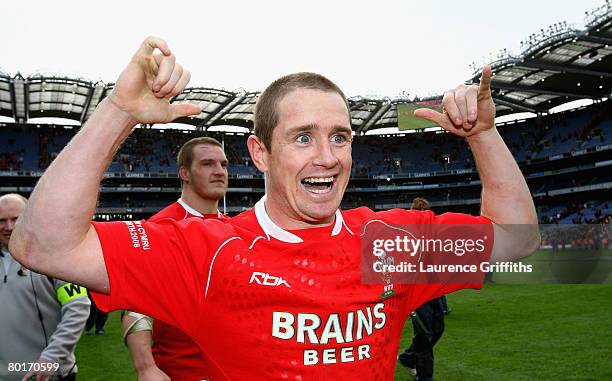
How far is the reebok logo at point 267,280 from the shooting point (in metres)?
1.94

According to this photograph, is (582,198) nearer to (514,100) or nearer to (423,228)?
(514,100)

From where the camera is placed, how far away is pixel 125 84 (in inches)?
66.9

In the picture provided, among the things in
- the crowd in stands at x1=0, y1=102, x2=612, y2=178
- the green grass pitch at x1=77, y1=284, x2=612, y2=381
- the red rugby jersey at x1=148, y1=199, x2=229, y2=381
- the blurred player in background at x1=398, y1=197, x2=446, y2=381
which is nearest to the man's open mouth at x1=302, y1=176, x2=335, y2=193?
the red rugby jersey at x1=148, y1=199, x2=229, y2=381

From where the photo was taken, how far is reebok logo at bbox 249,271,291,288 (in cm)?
194

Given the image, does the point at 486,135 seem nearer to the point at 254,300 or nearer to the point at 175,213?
the point at 254,300

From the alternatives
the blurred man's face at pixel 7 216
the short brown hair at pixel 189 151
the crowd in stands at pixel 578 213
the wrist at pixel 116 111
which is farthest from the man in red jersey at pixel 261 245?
the crowd in stands at pixel 578 213

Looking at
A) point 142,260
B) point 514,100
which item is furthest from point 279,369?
point 514,100

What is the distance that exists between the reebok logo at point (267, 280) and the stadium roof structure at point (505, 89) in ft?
105

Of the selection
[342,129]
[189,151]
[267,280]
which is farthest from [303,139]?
[189,151]

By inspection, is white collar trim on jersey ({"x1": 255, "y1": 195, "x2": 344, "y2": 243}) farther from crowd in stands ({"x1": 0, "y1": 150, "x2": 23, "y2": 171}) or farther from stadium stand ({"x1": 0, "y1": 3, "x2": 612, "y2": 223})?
crowd in stands ({"x1": 0, "y1": 150, "x2": 23, "y2": 171})

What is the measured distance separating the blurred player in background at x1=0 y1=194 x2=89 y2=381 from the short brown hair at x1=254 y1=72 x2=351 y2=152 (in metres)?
2.83

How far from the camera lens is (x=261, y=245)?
2.04 meters

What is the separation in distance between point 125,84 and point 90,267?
609 millimetres

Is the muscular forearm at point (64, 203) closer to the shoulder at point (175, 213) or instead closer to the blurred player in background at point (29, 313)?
the shoulder at point (175, 213)
